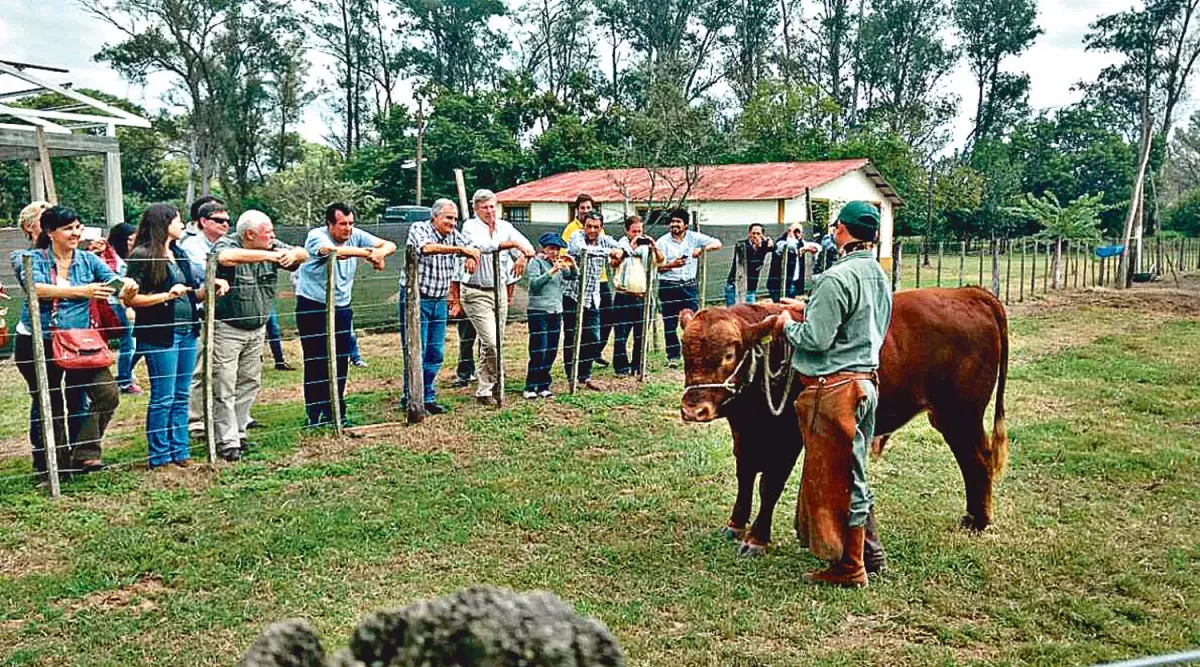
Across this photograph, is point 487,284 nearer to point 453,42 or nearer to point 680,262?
point 680,262

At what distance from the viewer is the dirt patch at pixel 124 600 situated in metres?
4.51

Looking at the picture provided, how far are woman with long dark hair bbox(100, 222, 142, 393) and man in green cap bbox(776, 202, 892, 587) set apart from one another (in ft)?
18.4

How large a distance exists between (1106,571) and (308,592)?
4.14m

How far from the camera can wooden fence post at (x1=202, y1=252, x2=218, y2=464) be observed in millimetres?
6637

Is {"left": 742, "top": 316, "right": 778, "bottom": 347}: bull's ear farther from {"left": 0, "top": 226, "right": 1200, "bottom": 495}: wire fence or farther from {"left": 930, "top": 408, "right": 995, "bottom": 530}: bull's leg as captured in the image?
{"left": 0, "top": 226, "right": 1200, "bottom": 495}: wire fence

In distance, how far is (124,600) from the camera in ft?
15.2

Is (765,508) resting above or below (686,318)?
below

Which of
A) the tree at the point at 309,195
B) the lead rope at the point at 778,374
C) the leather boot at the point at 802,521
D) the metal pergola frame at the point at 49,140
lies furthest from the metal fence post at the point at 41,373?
the tree at the point at 309,195

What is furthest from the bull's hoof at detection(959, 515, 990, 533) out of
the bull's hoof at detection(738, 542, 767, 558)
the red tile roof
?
the red tile roof

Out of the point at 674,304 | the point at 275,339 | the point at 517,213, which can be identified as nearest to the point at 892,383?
the point at 674,304

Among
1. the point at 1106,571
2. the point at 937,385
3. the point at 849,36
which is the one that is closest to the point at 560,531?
the point at 937,385

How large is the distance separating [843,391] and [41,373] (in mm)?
4984

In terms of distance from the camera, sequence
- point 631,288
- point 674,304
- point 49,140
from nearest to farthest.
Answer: point 631,288 → point 674,304 → point 49,140

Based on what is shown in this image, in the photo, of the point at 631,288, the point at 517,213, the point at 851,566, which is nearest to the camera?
the point at 851,566
